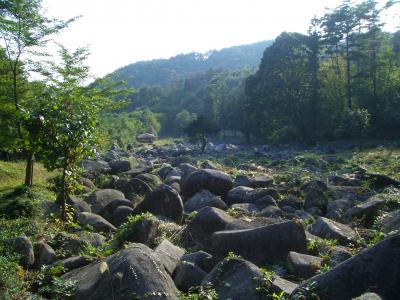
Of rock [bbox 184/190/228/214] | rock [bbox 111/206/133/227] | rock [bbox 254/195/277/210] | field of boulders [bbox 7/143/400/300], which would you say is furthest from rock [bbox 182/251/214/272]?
rock [bbox 254/195/277/210]

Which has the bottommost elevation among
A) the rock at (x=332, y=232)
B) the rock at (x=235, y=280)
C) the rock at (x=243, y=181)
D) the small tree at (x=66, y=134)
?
the rock at (x=243, y=181)

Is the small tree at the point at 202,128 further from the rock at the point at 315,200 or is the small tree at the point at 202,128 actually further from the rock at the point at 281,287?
the rock at the point at 281,287

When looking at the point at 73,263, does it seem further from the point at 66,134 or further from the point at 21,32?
the point at 21,32

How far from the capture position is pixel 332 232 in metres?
9.27

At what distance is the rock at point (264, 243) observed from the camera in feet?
24.1

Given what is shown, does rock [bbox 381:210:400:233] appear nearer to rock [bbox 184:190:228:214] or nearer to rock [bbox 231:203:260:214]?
rock [bbox 231:203:260:214]

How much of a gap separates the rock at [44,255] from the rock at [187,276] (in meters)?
2.35

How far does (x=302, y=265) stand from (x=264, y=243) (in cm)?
79

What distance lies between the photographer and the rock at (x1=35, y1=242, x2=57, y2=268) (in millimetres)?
7775

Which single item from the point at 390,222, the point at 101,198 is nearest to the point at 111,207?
the point at 101,198

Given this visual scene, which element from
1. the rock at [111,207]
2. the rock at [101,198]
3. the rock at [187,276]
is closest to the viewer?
the rock at [187,276]

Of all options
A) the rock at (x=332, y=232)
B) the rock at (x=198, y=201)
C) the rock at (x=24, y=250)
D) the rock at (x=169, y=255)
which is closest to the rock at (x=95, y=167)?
the rock at (x=198, y=201)

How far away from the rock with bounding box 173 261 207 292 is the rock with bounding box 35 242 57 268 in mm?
2348

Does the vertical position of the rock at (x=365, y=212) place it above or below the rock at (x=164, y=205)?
below
